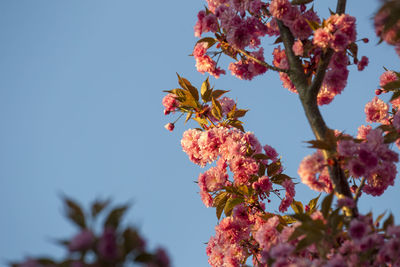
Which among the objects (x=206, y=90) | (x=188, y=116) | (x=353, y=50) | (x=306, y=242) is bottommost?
(x=306, y=242)

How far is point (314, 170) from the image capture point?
215 cm

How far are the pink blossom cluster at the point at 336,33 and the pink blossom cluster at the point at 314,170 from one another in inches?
27.9

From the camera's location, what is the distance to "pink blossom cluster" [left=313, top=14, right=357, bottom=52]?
94.3 inches

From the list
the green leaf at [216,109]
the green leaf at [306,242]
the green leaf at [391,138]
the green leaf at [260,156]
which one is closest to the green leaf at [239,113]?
the green leaf at [216,109]

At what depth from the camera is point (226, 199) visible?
3225 mm

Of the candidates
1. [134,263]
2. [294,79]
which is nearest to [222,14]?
[294,79]

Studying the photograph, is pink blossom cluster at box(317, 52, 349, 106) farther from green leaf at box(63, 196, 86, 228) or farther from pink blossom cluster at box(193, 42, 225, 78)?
green leaf at box(63, 196, 86, 228)

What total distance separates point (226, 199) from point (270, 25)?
1434 millimetres

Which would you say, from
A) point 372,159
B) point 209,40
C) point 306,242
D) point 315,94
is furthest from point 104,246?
point 209,40

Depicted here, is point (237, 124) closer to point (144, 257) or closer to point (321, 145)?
point (321, 145)

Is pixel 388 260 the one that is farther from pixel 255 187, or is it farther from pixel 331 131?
pixel 255 187

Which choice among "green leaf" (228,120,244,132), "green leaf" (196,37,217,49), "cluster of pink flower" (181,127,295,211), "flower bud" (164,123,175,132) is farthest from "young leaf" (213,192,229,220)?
"green leaf" (196,37,217,49)

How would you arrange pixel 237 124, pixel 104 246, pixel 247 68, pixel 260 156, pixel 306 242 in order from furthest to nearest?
pixel 237 124 → pixel 247 68 → pixel 260 156 → pixel 306 242 → pixel 104 246

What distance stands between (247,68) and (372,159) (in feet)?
5.08
